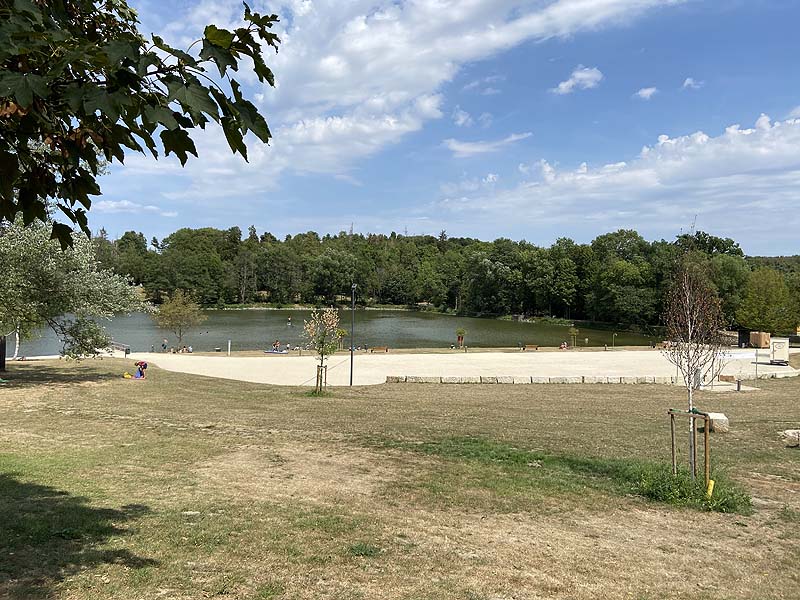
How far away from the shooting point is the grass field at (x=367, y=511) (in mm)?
4500

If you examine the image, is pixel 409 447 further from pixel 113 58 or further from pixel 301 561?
pixel 113 58

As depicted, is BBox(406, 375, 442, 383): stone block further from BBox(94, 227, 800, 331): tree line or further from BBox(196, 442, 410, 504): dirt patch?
BBox(94, 227, 800, 331): tree line

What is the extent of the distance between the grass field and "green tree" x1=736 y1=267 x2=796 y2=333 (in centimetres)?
5800

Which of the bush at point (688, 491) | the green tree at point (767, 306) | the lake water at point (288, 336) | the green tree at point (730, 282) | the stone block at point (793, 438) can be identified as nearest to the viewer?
the bush at point (688, 491)

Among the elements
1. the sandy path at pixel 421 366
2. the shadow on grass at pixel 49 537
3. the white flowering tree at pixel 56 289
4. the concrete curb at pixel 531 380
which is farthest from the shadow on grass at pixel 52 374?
the shadow on grass at pixel 49 537

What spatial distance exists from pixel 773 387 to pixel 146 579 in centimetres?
2959

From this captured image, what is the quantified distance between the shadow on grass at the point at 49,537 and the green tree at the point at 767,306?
7173 cm

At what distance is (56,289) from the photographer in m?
17.6

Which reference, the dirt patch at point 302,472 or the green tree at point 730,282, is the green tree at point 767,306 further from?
the dirt patch at point 302,472

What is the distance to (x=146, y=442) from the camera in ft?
34.4

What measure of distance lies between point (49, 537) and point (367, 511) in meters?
→ 3.11

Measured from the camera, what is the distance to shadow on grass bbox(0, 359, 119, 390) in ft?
61.8

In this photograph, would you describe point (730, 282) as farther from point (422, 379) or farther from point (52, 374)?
point (52, 374)

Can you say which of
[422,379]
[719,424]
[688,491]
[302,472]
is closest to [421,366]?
[422,379]
